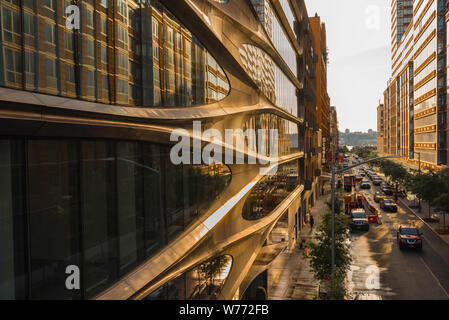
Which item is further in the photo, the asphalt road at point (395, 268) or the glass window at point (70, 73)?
the asphalt road at point (395, 268)

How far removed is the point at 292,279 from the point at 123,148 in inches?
727

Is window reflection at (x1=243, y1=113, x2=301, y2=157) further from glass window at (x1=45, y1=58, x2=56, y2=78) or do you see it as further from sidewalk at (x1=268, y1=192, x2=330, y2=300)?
glass window at (x1=45, y1=58, x2=56, y2=78)

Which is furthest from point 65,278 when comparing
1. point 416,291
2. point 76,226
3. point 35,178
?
point 416,291

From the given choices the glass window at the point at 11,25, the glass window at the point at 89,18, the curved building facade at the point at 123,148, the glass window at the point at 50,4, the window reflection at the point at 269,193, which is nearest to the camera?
the glass window at the point at 11,25

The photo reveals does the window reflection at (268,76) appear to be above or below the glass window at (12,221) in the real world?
above

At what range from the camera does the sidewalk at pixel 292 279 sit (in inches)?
857

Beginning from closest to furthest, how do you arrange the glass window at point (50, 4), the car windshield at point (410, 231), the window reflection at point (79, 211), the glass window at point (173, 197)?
the window reflection at point (79, 211), the glass window at point (50, 4), the glass window at point (173, 197), the car windshield at point (410, 231)

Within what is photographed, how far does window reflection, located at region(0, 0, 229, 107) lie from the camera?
6.32 meters

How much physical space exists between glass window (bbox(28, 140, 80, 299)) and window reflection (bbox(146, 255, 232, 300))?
361cm

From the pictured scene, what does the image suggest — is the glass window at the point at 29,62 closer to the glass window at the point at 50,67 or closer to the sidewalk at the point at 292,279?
the glass window at the point at 50,67

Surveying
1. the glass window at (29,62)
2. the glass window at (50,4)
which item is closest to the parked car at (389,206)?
the glass window at (50,4)

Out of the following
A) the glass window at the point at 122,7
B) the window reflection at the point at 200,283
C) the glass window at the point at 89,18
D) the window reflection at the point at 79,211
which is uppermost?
the glass window at the point at 122,7

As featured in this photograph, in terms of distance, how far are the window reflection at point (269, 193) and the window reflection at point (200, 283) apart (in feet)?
13.5
